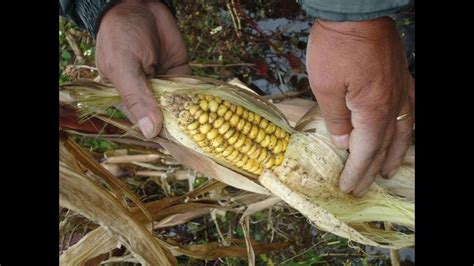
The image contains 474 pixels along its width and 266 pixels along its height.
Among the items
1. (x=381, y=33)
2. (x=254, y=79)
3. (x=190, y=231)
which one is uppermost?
(x=381, y=33)

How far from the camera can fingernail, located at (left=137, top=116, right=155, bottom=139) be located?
1.62m

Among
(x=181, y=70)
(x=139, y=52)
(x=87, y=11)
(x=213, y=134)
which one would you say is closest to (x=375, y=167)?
(x=213, y=134)

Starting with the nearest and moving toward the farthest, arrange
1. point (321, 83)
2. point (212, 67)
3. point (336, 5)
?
point (336, 5) < point (321, 83) < point (212, 67)

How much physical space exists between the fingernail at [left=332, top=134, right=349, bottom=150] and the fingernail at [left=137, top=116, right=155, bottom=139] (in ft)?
1.34

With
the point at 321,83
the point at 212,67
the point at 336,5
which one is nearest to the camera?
the point at 336,5

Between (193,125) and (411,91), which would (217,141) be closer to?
(193,125)

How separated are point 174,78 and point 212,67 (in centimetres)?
9

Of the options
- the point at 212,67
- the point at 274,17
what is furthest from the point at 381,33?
the point at 212,67

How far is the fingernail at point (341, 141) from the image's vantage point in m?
1.58

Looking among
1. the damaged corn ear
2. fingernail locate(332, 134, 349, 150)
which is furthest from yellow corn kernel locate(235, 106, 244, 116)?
fingernail locate(332, 134, 349, 150)

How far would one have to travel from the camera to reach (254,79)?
1649mm

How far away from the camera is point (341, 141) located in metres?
1.58

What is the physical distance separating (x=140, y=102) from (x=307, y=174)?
41 cm
